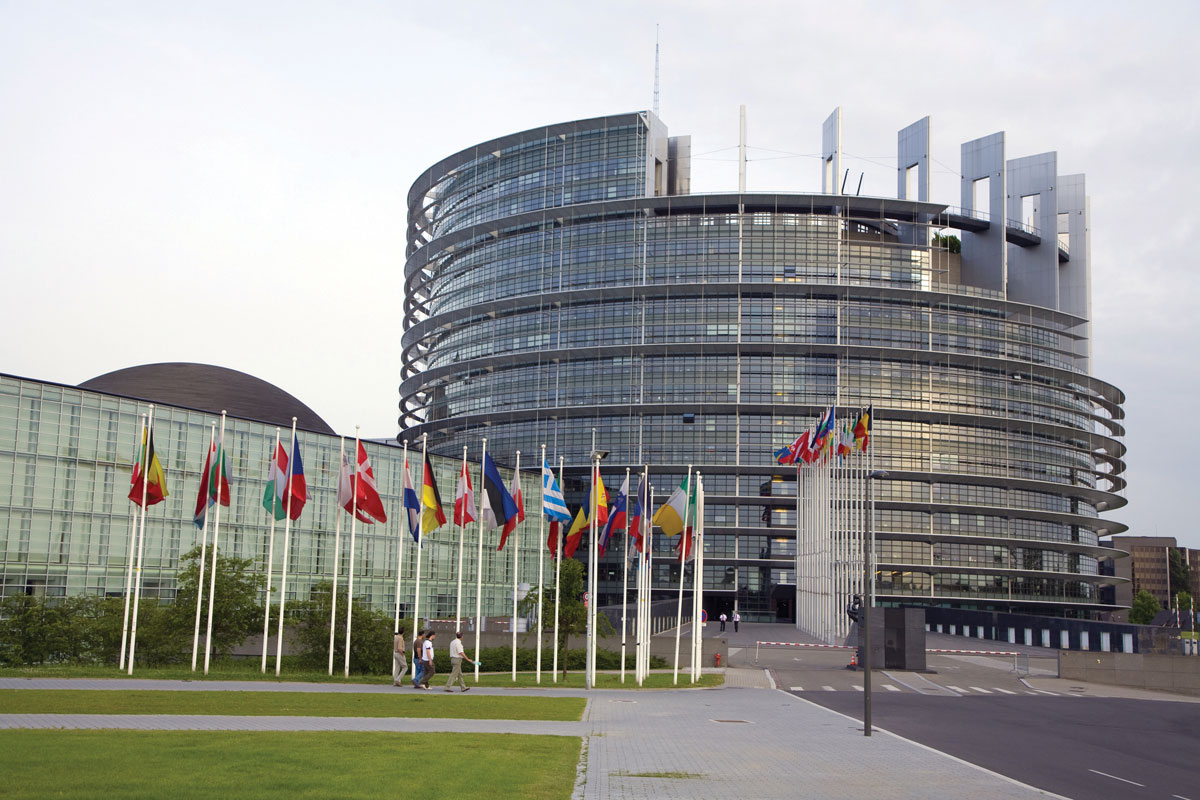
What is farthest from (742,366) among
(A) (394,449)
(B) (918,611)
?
(B) (918,611)

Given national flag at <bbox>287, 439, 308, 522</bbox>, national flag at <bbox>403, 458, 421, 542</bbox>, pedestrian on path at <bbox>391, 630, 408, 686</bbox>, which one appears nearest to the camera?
pedestrian on path at <bbox>391, 630, 408, 686</bbox>

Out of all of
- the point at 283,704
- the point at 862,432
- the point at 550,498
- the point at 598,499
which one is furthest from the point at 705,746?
the point at 862,432

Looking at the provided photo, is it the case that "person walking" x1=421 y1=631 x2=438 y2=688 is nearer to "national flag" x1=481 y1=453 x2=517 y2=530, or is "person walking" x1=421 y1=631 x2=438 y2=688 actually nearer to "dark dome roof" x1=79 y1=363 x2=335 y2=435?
"national flag" x1=481 y1=453 x2=517 y2=530

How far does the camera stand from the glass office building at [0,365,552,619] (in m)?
51.5

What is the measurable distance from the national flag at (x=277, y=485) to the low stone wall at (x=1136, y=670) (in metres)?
34.0

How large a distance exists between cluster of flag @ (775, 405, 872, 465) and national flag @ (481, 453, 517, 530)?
33043mm

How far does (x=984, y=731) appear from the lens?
91.2ft

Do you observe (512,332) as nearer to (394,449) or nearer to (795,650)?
(394,449)

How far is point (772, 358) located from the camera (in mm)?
112625

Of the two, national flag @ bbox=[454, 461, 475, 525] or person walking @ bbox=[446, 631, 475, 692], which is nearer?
person walking @ bbox=[446, 631, 475, 692]

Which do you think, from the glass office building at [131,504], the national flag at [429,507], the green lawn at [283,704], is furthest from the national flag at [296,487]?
the green lawn at [283,704]

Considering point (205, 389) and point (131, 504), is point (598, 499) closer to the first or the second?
point (131, 504)

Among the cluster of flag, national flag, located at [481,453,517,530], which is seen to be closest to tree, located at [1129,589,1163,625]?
the cluster of flag

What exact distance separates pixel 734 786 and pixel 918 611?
37051 mm
